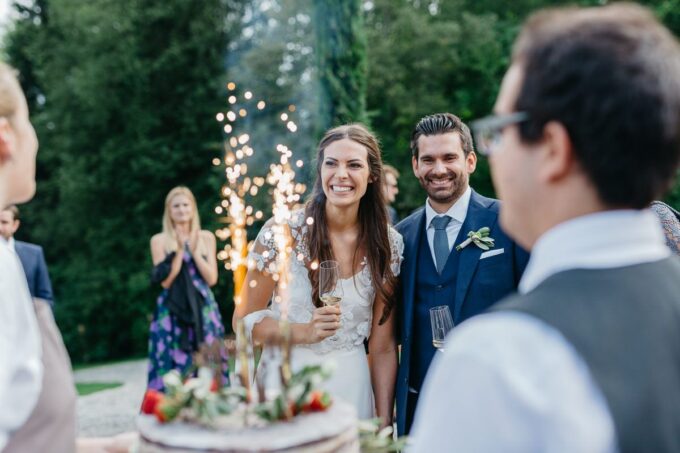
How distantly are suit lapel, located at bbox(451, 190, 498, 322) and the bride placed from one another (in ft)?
1.35

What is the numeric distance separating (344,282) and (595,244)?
9.11ft

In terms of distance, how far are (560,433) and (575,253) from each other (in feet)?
0.99

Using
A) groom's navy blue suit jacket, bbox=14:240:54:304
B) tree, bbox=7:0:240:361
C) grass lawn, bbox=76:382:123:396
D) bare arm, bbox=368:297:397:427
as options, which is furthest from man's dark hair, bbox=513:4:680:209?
tree, bbox=7:0:240:361

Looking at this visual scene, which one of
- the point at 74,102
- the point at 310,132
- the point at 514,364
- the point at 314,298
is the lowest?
the point at 314,298

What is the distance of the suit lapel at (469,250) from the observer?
3561 millimetres

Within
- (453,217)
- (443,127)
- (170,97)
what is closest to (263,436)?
(453,217)

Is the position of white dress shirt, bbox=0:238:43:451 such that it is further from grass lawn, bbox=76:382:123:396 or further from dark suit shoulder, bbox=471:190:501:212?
grass lawn, bbox=76:382:123:396

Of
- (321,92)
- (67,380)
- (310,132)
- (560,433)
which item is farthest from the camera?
(310,132)

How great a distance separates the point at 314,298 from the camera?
381 centimetres

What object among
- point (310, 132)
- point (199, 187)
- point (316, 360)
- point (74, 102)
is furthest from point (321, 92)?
point (316, 360)

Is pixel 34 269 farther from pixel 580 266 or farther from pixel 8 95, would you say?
pixel 580 266

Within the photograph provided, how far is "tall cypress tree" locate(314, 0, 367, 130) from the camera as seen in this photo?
13336 millimetres

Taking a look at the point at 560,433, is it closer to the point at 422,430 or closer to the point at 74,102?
the point at 422,430

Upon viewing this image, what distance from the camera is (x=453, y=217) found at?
12.7ft
